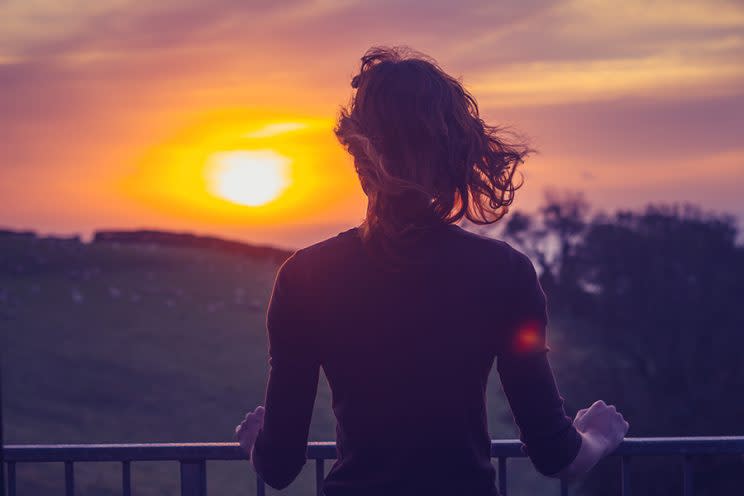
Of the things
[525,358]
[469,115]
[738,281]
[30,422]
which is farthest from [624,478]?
[30,422]

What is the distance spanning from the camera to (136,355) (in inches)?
1786

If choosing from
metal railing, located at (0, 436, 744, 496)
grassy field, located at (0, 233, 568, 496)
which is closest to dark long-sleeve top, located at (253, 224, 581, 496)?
metal railing, located at (0, 436, 744, 496)

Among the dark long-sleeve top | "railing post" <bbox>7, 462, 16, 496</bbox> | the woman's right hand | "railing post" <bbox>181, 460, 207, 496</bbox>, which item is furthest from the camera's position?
"railing post" <bbox>7, 462, 16, 496</bbox>

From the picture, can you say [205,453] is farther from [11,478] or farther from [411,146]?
[411,146]

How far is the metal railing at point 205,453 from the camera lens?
3.08 m

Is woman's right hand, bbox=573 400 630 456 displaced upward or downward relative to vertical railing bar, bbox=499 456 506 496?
upward

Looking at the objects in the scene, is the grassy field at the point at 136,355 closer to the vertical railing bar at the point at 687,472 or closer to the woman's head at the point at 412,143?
the vertical railing bar at the point at 687,472

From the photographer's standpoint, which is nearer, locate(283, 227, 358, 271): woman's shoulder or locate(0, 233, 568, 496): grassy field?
locate(283, 227, 358, 271): woman's shoulder

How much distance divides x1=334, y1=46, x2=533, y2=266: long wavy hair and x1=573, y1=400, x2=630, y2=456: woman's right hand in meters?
0.62

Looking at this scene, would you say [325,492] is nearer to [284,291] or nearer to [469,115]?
[284,291]

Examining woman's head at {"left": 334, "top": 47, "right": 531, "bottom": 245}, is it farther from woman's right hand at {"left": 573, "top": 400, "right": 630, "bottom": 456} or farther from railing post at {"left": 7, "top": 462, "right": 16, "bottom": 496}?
railing post at {"left": 7, "top": 462, "right": 16, "bottom": 496}

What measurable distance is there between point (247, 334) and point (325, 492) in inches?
1987

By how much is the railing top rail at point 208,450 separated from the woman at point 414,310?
1220 millimetres

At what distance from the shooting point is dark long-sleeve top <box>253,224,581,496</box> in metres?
1.77
